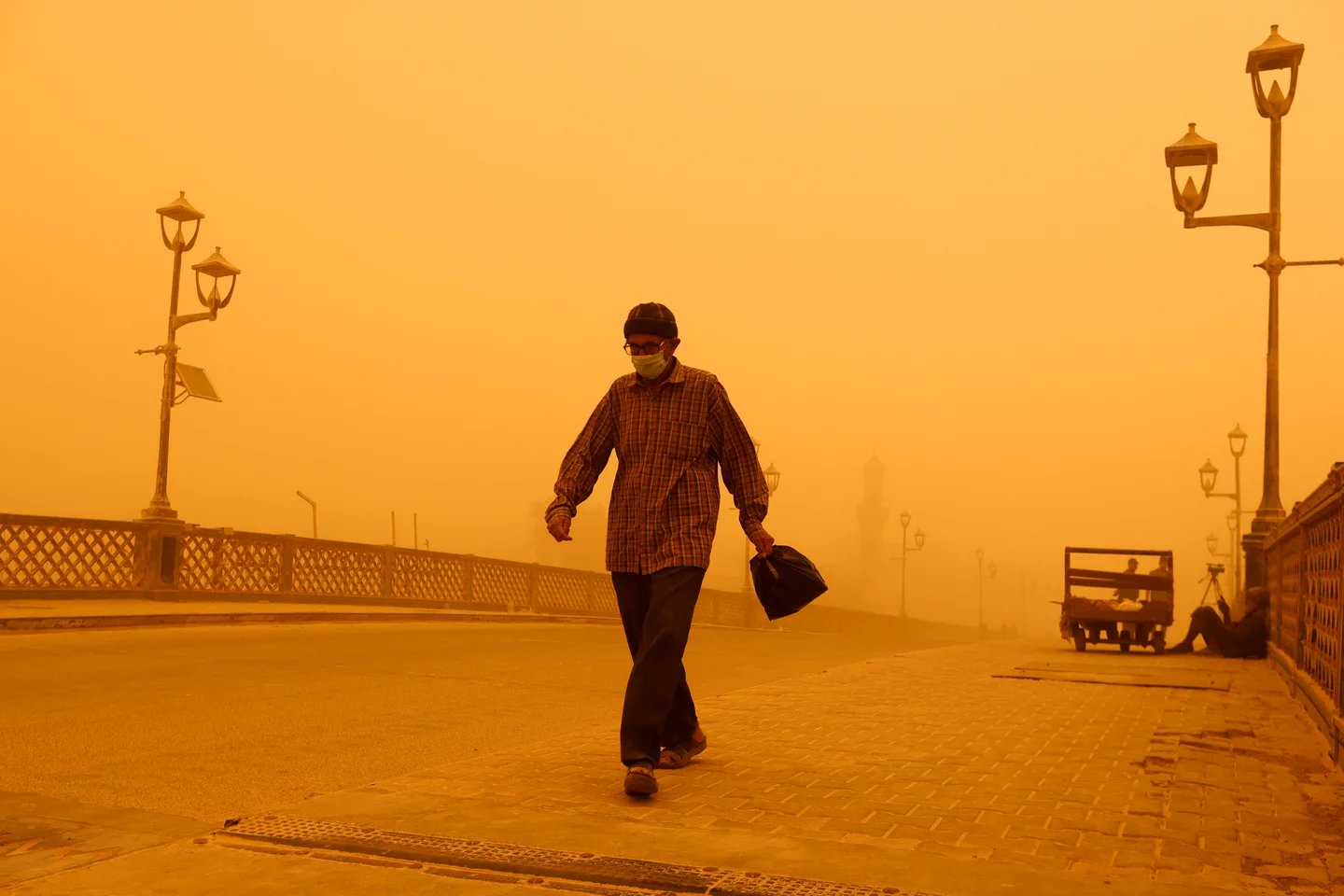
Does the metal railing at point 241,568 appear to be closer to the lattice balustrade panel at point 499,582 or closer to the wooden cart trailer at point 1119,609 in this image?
the lattice balustrade panel at point 499,582

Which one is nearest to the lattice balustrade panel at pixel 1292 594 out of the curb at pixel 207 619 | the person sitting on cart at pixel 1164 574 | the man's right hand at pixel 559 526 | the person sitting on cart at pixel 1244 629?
the person sitting on cart at pixel 1244 629

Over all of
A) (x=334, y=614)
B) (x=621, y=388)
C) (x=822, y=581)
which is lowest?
(x=334, y=614)

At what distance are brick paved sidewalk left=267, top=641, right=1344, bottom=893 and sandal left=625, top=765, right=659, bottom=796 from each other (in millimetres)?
81

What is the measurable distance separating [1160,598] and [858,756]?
45.5 ft

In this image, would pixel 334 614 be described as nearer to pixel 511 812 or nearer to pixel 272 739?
pixel 272 739

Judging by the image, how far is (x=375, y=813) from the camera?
452cm

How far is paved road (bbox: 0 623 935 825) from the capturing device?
575 cm

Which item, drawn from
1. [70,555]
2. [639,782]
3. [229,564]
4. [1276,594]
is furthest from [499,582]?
[639,782]

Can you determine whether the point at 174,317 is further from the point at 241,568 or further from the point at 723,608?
the point at 723,608

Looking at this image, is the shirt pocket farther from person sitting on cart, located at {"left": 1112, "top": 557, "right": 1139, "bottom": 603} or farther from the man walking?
person sitting on cart, located at {"left": 1112, "top": 557, "right": 1139, "bottom": 603}

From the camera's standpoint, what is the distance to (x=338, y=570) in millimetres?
24516

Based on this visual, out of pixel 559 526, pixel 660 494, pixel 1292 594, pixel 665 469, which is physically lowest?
pixel 1292 594

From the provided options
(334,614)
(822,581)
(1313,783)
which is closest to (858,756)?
(822,581)

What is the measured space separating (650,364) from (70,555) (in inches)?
655
